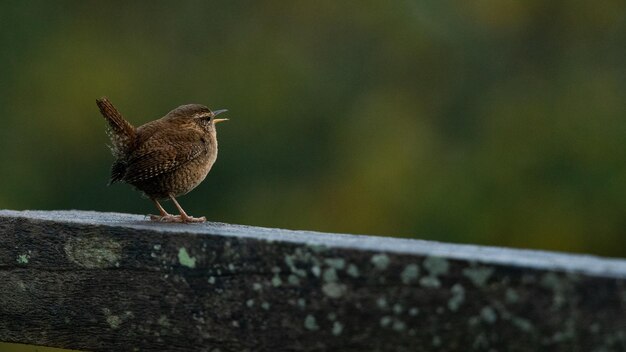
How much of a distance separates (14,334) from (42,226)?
26 centimetres

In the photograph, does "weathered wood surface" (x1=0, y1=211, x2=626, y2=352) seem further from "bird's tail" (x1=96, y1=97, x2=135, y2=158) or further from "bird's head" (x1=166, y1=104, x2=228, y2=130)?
"bird's head" (x1=166, y1=104, x2=228, y2=130)

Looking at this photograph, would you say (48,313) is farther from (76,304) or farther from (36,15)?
(36,15)

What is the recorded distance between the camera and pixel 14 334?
2416 millimetres

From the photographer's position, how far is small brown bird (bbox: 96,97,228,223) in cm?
367

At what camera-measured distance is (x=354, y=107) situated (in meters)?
16.4

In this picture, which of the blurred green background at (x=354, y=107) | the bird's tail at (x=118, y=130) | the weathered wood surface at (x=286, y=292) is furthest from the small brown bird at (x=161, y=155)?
the blurred green background at (x=354, y=107)

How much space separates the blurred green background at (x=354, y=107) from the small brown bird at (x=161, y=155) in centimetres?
919

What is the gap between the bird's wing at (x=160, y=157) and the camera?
365 cm

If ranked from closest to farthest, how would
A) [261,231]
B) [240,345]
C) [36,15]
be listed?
[240,345] → [261,231] → [36,15]

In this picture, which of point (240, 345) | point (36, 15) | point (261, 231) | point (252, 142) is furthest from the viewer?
point (36, 15)

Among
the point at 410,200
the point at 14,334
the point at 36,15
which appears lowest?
the point at 410,200

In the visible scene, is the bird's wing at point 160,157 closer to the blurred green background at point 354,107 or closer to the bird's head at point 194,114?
the bird's head at point 194,114

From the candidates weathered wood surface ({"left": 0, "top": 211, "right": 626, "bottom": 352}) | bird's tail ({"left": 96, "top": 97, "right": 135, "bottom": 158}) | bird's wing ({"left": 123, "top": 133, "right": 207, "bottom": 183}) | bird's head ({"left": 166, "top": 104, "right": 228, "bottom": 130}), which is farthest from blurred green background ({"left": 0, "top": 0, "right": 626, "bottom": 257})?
weathered wood surface ({"left": 0, "top": 211, "right": 626, "bottom": 352})

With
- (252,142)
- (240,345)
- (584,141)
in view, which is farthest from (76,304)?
(584,141)
